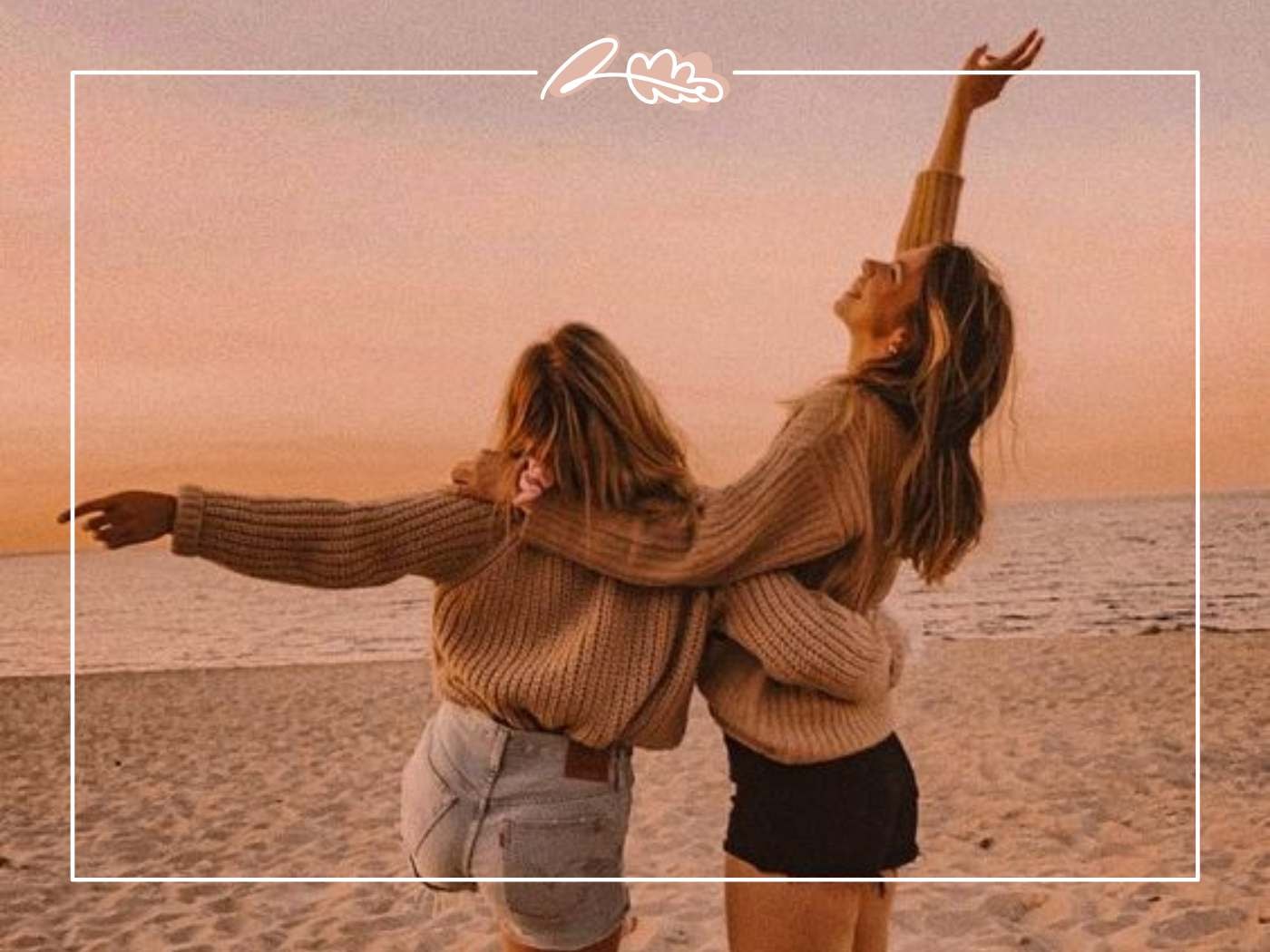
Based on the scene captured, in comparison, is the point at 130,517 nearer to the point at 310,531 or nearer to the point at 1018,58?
the point at 310,531

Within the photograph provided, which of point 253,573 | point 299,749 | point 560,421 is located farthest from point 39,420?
point 299,749

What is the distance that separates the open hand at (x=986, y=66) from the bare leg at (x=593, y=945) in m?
1.14

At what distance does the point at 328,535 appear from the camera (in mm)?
1311

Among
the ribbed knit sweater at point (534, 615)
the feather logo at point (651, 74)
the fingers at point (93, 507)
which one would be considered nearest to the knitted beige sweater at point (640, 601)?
the ribbed knit sweater at point (534, 615)

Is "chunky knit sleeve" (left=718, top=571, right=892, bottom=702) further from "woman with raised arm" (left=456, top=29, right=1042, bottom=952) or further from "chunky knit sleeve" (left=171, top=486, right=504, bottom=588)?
"chunky knit sleeve" (left=171, top=486, right=504, bottom=588)

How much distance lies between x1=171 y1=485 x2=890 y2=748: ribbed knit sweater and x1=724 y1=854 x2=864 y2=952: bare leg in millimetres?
180

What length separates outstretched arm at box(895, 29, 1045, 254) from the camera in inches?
63.6

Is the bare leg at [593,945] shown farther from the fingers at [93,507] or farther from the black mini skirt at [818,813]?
the fingers at [93,507]

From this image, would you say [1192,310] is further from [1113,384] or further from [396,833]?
[396,833]

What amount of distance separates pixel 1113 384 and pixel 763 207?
22.6 inches

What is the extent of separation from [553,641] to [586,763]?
0.41 feet

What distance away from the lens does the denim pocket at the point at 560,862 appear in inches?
53.8

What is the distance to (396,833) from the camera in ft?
11.5

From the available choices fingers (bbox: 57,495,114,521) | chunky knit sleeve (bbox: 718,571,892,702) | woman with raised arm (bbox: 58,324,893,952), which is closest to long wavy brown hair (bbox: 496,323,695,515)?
woman with raised arm (bbox: 58,324,893,952)
